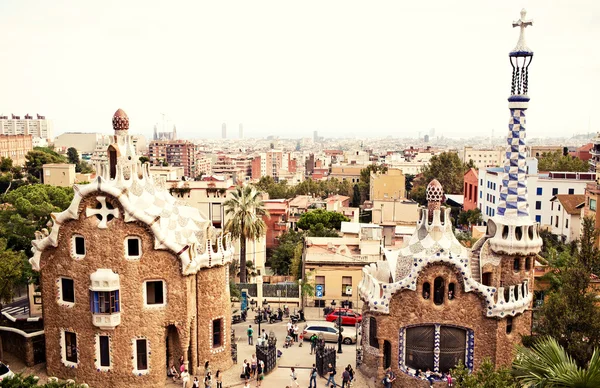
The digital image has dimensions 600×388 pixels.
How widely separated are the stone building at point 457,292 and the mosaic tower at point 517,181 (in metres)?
0.04

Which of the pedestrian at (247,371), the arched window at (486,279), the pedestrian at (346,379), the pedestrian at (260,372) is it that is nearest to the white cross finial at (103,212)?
the pedestrian at (247,371)

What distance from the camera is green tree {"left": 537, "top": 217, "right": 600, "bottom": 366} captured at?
2030 centimetres

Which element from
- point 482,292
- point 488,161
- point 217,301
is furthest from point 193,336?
point 488,161

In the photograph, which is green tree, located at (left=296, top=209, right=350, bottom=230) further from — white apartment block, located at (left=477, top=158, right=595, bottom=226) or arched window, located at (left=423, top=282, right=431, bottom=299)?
arched window, located at (left=423, top=282, right=431, bottom=299)

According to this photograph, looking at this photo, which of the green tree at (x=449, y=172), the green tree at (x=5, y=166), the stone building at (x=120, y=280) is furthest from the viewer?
the green tree at (x=449, y=172)

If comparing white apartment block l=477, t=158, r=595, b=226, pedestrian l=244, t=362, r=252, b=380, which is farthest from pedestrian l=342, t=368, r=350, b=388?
white apartment block l=477, t=158, r=595, b=226

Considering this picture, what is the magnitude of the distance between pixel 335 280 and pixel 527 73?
2061 centimetres

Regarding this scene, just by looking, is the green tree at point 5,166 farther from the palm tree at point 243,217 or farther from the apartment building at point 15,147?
the palm tree at point 243,217

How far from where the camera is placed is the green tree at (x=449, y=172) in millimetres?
103750

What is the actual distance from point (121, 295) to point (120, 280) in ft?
2.35

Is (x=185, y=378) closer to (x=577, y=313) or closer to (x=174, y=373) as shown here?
(x=174, y=373)

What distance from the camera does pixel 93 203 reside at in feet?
84.5

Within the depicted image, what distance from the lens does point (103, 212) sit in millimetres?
25594

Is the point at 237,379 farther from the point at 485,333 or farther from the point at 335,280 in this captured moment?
the point at 335,280
